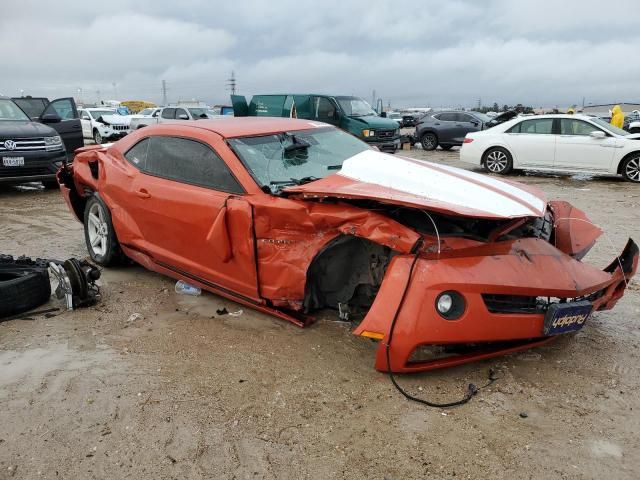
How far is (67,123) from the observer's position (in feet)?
36.3

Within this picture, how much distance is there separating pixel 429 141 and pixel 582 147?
819 cm

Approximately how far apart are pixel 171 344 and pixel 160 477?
4.18 feet

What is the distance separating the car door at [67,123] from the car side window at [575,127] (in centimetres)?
1029

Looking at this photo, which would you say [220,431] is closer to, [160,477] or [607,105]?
[160,477]

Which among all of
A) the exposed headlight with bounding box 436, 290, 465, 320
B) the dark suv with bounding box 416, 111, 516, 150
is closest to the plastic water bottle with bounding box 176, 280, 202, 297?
the exposed headlight with bounding box 436, 290, 465, 320

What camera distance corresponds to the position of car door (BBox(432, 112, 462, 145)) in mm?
18359

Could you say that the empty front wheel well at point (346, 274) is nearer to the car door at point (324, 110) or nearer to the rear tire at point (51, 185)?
the rear tire at point (51, 185)

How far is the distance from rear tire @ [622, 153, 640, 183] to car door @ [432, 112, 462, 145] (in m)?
8.02

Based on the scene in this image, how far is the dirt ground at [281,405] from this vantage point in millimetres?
2301

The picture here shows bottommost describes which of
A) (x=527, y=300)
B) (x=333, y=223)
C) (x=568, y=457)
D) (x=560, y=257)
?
(x=568, y=457)

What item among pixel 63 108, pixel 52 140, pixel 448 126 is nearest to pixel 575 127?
pixel 448 126

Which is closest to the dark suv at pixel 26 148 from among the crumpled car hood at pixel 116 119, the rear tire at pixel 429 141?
the crumpled car hood at pixel 116 119

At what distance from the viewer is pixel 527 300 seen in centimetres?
296

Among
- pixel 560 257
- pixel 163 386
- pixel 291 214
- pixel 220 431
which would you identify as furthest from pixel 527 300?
pixel 163 386
